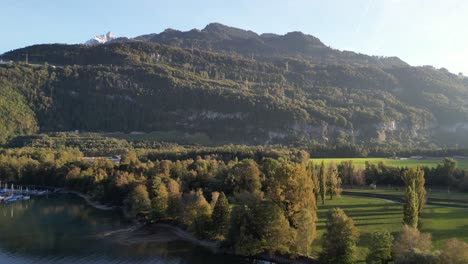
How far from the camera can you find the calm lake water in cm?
6962

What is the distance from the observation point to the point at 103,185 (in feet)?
399

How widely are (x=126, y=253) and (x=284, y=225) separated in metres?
25.2

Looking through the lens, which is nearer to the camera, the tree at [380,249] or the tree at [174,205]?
the tree at [380,249]

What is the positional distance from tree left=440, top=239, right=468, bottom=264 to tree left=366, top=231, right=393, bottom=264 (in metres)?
8.43

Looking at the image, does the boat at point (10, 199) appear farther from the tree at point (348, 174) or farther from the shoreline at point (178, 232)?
the tree at point (348, 174)

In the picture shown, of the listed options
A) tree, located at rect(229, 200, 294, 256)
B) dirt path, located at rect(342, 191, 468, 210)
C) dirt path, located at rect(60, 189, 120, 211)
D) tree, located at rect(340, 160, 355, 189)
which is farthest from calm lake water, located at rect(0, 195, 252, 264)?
tree, located at rect(340, 160, 355, 189)

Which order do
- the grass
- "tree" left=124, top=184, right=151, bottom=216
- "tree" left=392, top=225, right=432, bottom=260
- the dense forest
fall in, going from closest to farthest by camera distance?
"tree" left=392, top=225, right=432, bottom=260 → the dense forest → the grass → "tree" left=124, top=184, right=151, bottom=216

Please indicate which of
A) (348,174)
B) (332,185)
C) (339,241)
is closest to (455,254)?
(339,241)

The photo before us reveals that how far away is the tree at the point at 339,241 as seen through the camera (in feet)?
181

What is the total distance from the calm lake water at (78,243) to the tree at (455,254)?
29.7m

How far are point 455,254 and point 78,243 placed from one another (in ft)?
193

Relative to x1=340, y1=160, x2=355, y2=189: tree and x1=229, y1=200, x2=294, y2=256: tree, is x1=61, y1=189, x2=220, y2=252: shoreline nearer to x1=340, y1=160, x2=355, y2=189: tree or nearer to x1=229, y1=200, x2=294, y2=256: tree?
x1=229, y1=200, x2=294, y2=256: tree

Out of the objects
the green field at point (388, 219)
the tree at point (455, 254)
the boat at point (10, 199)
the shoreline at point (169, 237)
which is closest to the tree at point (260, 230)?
the shoreline at point (169, 237)

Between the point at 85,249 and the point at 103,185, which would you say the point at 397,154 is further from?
the point at 85,249
